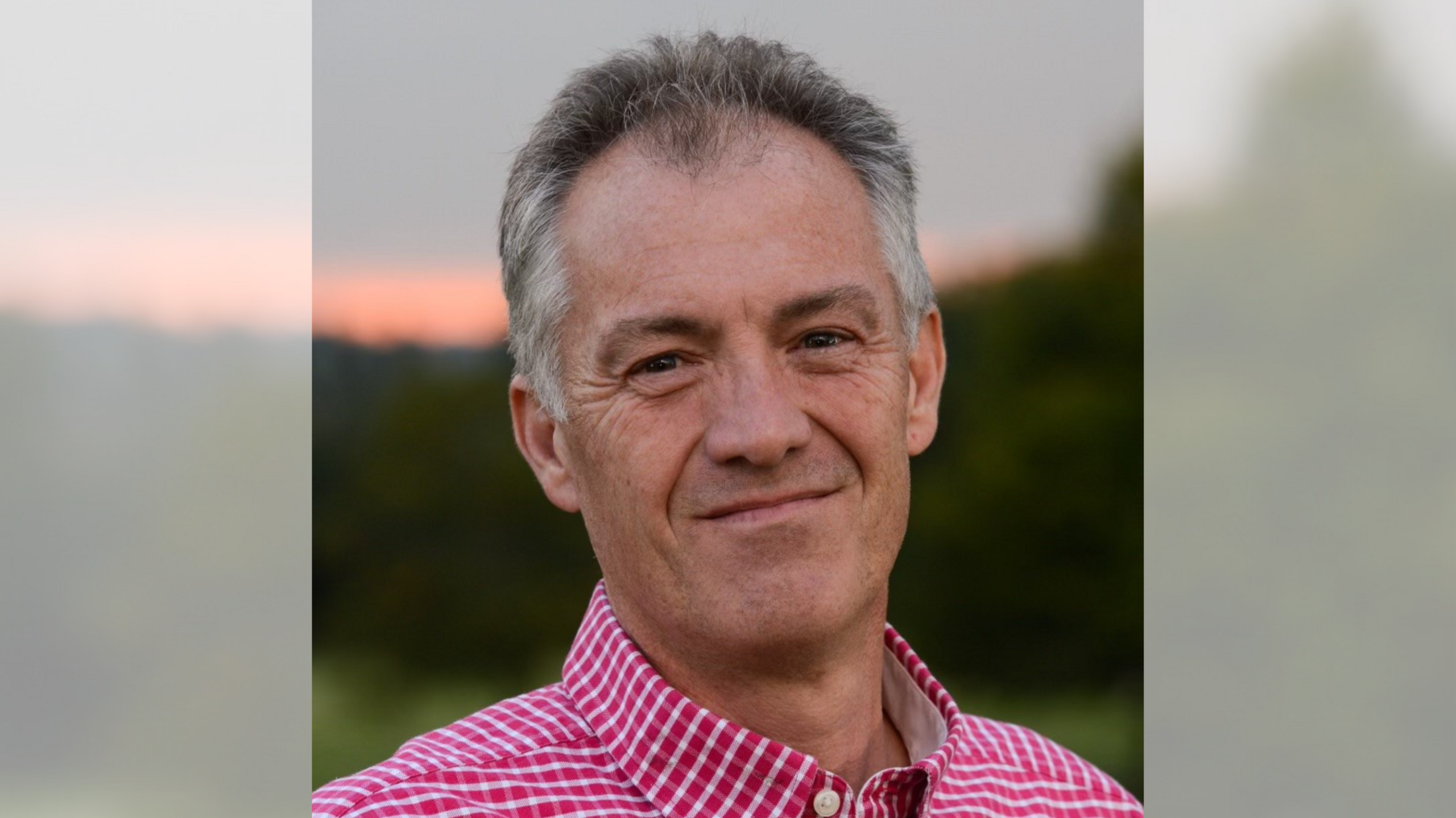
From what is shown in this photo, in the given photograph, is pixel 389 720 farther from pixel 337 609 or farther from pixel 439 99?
pixel 439 99

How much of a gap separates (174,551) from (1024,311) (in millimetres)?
7545

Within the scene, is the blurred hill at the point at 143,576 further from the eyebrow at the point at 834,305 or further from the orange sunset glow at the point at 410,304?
the orange sunset glow at the point at 410,304

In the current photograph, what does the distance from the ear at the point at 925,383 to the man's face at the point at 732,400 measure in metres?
0.23

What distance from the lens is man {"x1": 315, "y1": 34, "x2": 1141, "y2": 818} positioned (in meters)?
1.85

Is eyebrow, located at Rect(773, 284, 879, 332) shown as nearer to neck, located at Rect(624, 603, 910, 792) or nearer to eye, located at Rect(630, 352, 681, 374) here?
eye, located at Rect(630, 352, 681, 374)

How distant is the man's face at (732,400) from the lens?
6.03 ft

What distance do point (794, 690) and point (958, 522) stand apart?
631cm

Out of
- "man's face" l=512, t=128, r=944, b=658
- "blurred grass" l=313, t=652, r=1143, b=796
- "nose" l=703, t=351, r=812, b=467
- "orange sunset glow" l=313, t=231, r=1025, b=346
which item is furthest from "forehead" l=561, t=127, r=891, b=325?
"blurred grass" l=313, t=652, r=1143, b=796

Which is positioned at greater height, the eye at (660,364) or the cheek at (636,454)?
the eye at (660,364)

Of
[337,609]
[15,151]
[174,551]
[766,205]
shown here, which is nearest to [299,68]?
[15,151]

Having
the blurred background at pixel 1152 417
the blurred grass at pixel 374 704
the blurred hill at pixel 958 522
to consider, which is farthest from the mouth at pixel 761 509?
the blurred grass at pixel 374 704

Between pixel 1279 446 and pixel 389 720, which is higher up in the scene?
pixel 1279 446

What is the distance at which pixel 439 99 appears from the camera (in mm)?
4574

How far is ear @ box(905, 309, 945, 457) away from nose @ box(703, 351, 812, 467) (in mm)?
426
